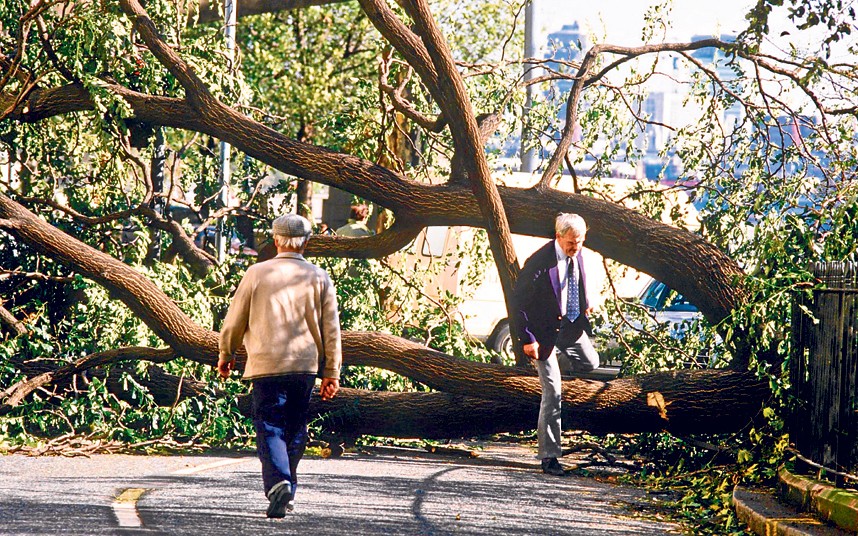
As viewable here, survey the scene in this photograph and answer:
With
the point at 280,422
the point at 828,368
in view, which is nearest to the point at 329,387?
the point at 280,422

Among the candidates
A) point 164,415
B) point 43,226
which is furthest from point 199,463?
point 43,226

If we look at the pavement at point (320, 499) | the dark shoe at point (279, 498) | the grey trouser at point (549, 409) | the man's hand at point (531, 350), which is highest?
the man's hand at point (531, 350)

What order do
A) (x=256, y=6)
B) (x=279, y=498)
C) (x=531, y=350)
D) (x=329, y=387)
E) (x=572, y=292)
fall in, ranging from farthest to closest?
1. (x=256, y=6)
2. (x=572, y=292)
3. (x=531, y=350)
4. (x=329, y=387)
5. (x=279, y=498)

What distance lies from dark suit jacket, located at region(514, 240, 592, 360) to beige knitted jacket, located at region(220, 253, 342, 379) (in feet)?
7.08

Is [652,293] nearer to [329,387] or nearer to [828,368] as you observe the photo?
[828,368]

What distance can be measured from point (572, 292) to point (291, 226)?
8.88 feet

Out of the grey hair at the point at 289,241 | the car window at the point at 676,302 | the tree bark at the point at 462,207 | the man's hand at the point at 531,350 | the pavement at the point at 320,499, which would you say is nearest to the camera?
the pavement at the point at 320,499

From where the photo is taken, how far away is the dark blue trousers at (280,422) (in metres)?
6.35

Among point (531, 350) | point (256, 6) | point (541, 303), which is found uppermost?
point (256, 6)

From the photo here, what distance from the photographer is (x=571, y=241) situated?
8375mm

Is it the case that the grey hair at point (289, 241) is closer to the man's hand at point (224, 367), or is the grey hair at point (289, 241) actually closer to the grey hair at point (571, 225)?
the man's hand at point (224, 367)

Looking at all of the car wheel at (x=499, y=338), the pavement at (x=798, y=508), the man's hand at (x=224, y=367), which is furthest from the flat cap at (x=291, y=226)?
the car wheel at (x=499, y=338)

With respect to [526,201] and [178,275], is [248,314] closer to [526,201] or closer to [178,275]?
[526,201]

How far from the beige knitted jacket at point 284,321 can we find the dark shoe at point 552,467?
2.73 m
